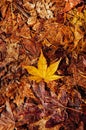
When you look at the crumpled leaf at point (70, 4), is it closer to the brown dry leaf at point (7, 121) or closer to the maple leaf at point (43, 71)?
the maple leaf at point (43, 71)

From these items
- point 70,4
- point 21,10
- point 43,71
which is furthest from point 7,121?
point 70,4

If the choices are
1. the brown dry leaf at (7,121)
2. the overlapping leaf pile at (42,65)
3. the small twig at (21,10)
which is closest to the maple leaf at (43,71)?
the overlapping leaf pile at (42,65)

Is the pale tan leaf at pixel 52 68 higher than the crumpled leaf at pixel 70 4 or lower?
lower

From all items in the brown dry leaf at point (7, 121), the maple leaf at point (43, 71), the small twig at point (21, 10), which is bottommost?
the brown dry leaf at point (7, 121)

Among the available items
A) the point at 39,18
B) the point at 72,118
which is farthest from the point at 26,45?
the point at 72,118

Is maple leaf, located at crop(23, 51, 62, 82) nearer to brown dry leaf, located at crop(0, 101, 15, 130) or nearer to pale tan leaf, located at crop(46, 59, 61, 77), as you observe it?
pale tan leaf, located at crop(46, 59, 61, 77)

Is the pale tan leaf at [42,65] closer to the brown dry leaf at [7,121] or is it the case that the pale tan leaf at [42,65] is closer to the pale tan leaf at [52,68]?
the pale tan leaf at [52,68]

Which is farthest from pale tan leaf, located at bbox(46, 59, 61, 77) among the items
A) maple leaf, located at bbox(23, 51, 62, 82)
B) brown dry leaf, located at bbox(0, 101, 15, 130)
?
brown dry leaf, located at bbox(0, 101, 15, 130)

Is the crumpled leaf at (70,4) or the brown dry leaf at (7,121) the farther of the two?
the crumpled leaf at (70,4)
